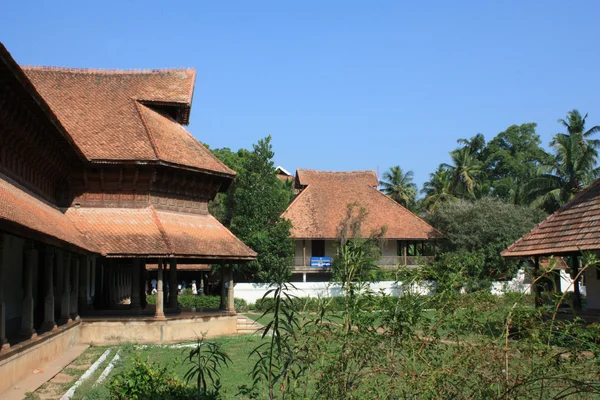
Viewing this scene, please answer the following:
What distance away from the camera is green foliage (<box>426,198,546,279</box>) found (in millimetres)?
39094

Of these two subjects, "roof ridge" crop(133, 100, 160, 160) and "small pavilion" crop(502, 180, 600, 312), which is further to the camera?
"roof ridge" crop(133, 100, 160, 160)

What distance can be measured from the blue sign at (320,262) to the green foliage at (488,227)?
787 cm

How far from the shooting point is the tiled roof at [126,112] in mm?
20594

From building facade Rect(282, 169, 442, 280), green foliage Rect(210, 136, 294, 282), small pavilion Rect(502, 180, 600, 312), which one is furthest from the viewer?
building facade Rect(282, 169, 442, 280)

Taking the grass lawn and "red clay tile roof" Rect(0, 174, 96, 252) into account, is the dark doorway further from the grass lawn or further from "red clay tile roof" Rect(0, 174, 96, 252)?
"red clay tile roof" Rect(0, 174, 96, 252)

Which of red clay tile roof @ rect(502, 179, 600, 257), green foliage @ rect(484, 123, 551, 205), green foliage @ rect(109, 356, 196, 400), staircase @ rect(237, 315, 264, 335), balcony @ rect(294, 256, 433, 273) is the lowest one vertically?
staircase @ rect(237, 315, 264, 335)

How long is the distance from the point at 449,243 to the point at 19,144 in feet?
110

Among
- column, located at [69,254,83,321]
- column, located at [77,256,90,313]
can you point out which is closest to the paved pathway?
column, located at [69,254,83,321]

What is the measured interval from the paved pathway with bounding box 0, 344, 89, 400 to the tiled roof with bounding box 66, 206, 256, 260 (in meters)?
3.52

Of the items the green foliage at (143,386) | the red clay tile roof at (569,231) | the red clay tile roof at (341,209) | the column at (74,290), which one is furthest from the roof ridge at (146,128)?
the red clay tile roof at (341,209)

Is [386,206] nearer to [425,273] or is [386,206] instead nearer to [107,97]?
[107,97]

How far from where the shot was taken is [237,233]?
1486 inches

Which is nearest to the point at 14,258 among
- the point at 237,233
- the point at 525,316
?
the point at 525,316

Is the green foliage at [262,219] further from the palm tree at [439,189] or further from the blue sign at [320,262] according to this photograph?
the palm tree at [439,189]
